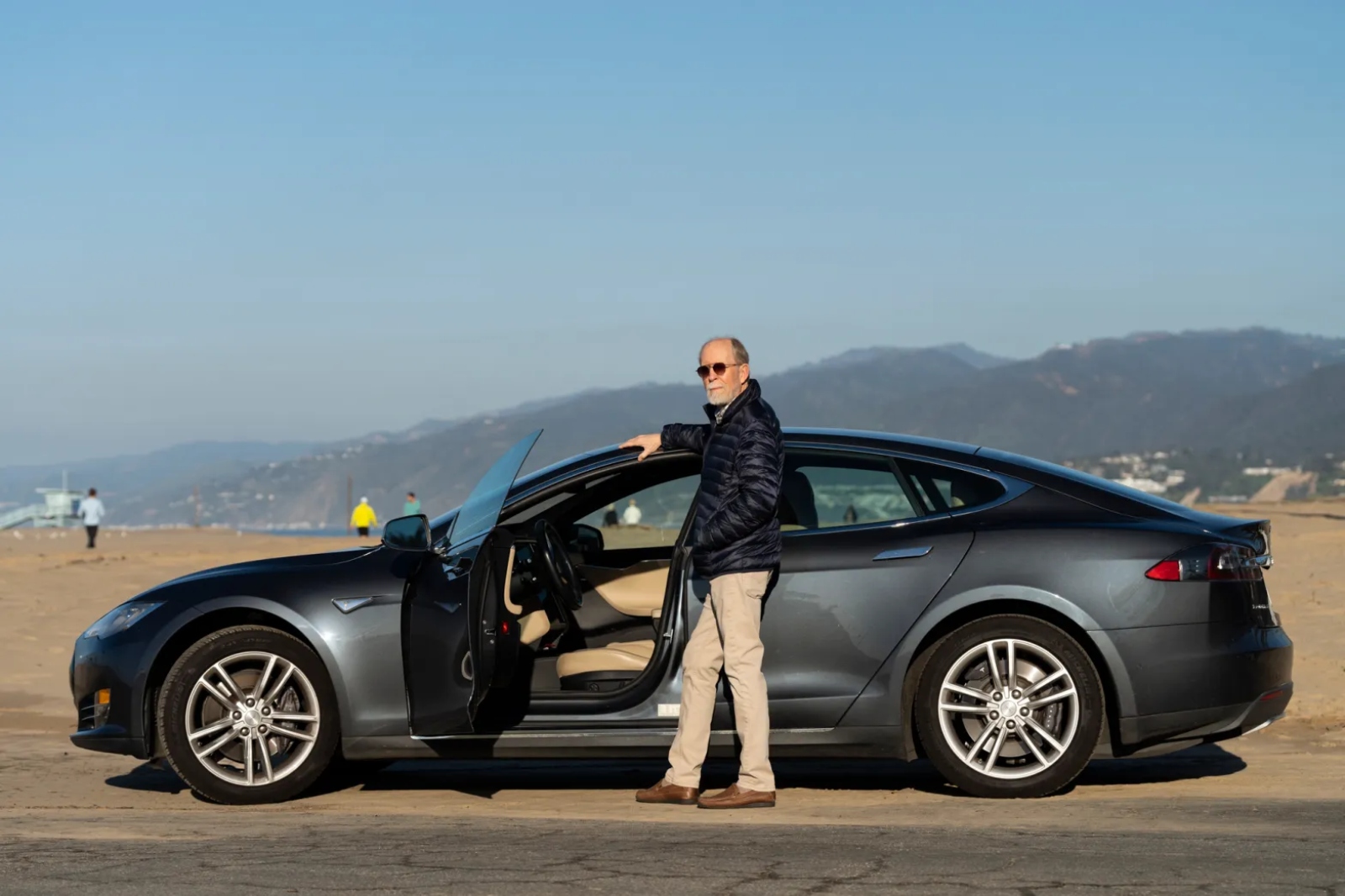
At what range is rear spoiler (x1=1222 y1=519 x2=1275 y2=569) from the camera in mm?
6414

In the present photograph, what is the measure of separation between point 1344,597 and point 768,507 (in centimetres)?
1047

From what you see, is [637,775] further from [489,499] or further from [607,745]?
[489,499]

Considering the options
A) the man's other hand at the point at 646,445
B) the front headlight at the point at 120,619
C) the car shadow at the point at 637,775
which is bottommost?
the car shadow at the point at 637,775

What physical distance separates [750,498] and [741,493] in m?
0.05

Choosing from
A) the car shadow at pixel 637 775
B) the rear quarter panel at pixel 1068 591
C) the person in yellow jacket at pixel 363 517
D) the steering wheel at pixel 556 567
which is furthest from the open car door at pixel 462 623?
the person in yellow jacket at pixel 363 517

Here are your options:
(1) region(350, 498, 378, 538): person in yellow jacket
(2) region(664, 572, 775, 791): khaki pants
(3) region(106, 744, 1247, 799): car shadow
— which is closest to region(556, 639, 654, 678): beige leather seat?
(2) region(664, 572, 775, 791): khaki pants

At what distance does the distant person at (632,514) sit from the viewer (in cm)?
867

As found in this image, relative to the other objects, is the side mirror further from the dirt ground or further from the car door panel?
the dirt ground

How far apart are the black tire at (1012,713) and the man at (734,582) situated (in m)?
0.69

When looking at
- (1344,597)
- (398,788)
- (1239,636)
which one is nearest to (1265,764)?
(1239,636)

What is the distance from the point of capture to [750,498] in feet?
20.1

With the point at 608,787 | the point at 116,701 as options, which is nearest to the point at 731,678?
the point at 608,787

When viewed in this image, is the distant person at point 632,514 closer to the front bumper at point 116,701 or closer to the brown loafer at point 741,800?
the brown loafer at point 741,800

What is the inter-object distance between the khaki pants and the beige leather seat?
20.5 inches
